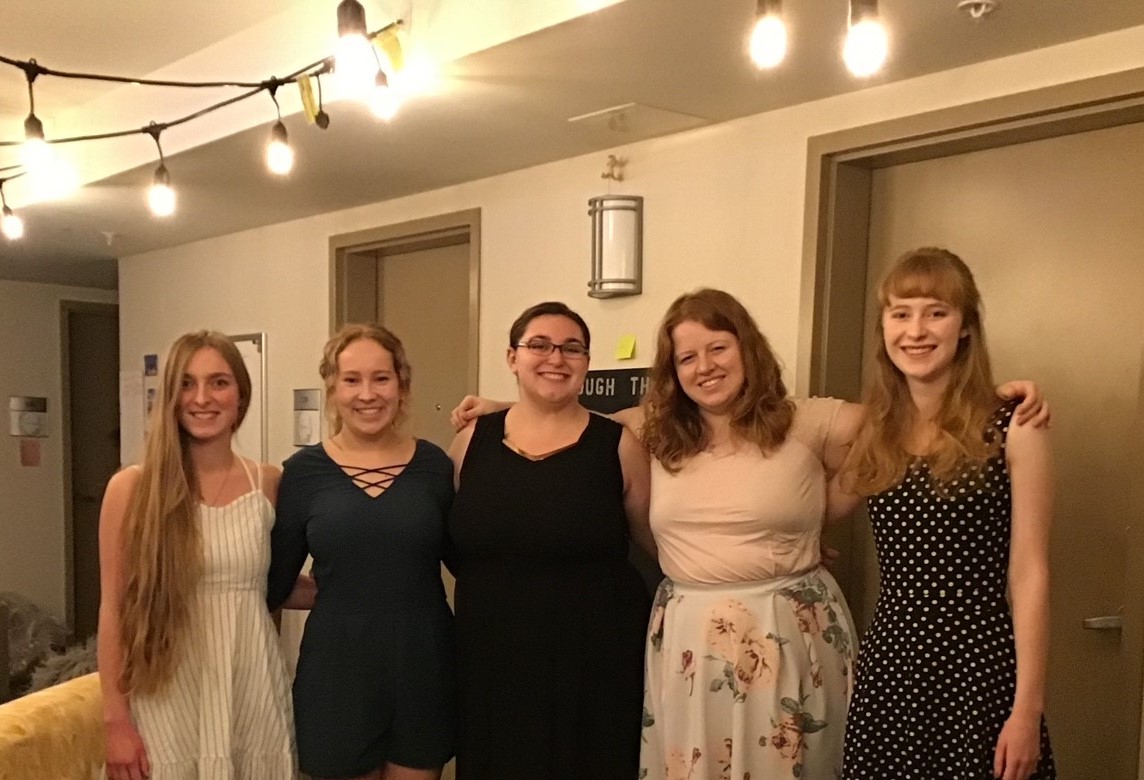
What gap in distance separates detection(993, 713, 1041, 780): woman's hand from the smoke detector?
1.08 metres

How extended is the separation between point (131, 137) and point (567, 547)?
200 centimetres

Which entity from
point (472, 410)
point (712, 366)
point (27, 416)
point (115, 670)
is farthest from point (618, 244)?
point (27, 416)

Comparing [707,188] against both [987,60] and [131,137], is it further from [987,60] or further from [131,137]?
[131,137]

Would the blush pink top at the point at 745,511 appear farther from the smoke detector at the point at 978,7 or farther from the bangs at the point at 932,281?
the smoke detector at the point at 978,7

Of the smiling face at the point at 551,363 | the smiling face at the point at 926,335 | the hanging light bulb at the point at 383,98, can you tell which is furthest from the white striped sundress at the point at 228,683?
the smiling face at the point at 926,335

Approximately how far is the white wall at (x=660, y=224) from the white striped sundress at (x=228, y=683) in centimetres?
113

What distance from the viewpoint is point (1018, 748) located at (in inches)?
57.2

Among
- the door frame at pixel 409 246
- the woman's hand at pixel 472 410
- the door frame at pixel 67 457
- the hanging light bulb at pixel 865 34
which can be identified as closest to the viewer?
the hanging light bulb at pixel 865 34

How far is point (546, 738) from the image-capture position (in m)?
1.83

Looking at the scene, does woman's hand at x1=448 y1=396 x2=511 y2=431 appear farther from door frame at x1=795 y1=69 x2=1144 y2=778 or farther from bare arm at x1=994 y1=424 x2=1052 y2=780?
bare arm at x1=994 y1=424 x2=1052 y2=780

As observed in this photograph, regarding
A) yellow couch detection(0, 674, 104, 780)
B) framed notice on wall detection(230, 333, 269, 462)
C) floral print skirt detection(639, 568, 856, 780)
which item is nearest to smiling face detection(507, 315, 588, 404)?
floral print skirt detection(639, 568, 856, 780)

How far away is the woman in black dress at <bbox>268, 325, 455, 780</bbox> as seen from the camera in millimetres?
1791

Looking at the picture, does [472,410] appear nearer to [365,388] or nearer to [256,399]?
[365,388]

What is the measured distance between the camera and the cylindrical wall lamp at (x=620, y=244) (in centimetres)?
252
